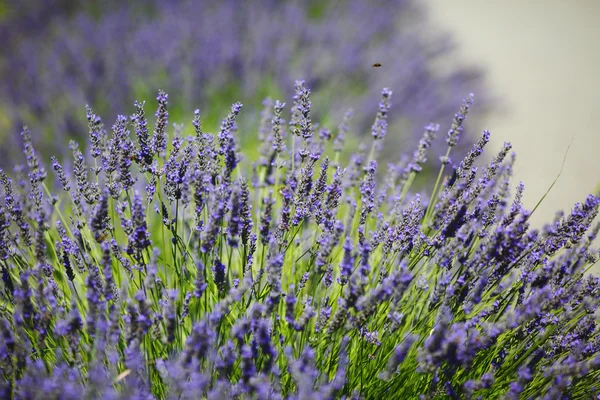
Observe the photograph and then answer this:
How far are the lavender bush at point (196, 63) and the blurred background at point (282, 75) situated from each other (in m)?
0.01

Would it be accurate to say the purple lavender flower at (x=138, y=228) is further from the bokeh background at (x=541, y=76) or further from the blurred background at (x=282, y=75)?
the bokeh background at (x=541, y=76)

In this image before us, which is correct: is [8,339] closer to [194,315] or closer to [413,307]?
[194,315]

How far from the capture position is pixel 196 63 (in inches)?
171

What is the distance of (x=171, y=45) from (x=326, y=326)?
3.68 meters

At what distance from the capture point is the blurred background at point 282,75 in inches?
158

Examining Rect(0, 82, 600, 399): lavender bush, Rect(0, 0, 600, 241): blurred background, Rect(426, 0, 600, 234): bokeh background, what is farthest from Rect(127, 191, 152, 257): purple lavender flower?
Rect(426, 0, 600, 234): bokeh background

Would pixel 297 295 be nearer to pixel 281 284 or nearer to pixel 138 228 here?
pixel 281 284

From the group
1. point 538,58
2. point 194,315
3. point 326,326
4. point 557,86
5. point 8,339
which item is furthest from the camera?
point 538,58

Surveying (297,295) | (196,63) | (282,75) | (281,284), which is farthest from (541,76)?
(281,284)

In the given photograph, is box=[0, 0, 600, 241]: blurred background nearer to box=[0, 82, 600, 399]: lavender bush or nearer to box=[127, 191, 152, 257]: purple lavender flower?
box=[0, 82, 600, 399]: lavender bush

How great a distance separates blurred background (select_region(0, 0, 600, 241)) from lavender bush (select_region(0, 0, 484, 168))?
1 centimetres

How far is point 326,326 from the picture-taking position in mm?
1586

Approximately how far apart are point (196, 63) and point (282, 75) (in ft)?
2.64

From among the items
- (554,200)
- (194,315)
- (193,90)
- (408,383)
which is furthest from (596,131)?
(194,315)
